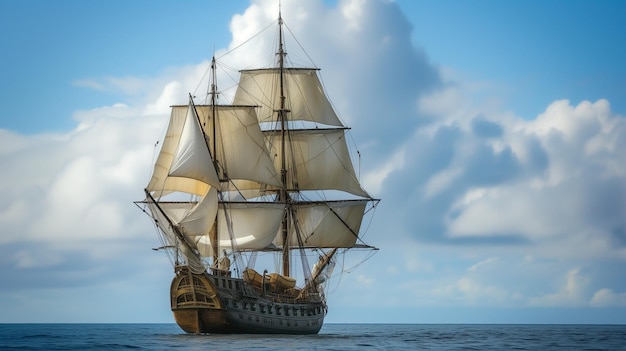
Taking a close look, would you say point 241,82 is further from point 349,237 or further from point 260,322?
point 260,322

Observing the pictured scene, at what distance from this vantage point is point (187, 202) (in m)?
94.2

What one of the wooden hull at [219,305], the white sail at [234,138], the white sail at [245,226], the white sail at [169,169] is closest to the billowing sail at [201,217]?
the white sail at [169,169]

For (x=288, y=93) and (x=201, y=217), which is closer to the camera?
(x=201, y=217)

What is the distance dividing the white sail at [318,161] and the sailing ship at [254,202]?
0.11 meters

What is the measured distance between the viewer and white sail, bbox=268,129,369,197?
344 ft

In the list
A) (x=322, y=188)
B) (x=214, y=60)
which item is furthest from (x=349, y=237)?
(x=214, y=60)

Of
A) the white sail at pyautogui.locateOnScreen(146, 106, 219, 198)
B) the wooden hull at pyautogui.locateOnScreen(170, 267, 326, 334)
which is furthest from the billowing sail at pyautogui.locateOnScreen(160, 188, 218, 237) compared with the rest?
the wooden hull at pyautogui.locateOnScreen(170, 267, 326, 334)

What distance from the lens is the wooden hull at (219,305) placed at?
82.8 m

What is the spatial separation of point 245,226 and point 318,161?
14.6 m

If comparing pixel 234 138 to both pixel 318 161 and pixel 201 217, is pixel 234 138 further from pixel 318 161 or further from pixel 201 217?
pixel 318 161

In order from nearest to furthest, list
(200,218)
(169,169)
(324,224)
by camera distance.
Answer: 1. (200,218)
2. (169,169)
3. (324,224)

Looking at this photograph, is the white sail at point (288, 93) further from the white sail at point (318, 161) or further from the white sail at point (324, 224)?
the white sail at point (324, 224)

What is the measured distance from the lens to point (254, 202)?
95.4 m

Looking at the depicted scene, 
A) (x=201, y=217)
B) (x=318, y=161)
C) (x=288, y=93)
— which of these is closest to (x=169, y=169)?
(x=201, y=217)
